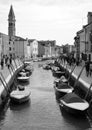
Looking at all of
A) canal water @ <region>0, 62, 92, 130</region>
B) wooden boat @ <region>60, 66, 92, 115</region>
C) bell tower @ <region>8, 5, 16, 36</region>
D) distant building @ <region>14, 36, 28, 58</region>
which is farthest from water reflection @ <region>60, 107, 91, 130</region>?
bell tower @ <region>8, 5, 16, 36</region>

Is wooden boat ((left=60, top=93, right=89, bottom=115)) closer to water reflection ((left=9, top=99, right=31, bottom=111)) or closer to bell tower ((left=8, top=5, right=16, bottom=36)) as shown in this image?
water reflection ((left=9, top=99, right=31, bottom=111))

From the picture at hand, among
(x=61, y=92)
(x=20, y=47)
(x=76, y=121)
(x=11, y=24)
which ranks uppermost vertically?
(x=11, y=24)

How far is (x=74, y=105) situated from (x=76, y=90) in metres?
10.3

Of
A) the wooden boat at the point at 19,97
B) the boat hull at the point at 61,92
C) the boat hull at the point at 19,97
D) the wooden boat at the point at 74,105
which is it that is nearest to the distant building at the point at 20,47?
the boat hull at the point at 61,92

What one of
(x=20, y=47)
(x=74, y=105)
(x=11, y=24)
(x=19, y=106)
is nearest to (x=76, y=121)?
(x=74, y=105)

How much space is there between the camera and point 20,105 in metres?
24.6

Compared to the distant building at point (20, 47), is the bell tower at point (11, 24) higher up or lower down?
higher up

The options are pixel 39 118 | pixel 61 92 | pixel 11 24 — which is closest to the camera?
pixel 39 118

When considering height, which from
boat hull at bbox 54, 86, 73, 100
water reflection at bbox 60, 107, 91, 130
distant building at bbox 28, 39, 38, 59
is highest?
distant building at bbox 28, 39, 38, 59

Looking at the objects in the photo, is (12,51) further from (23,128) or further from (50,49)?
(23,128)

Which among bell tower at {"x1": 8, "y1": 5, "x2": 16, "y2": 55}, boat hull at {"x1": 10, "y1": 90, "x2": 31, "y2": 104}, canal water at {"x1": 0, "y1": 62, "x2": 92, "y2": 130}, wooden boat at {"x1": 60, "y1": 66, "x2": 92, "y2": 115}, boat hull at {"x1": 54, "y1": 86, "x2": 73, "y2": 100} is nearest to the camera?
canal water at {"x1": 0, "y1": 62, "x2": 92, "y2": 130}

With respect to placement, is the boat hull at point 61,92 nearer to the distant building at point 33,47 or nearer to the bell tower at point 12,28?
the bell tower at point 12,28

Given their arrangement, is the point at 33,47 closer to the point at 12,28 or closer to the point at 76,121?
the point at 12,28

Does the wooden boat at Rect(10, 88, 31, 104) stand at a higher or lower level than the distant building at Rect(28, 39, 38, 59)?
lower
